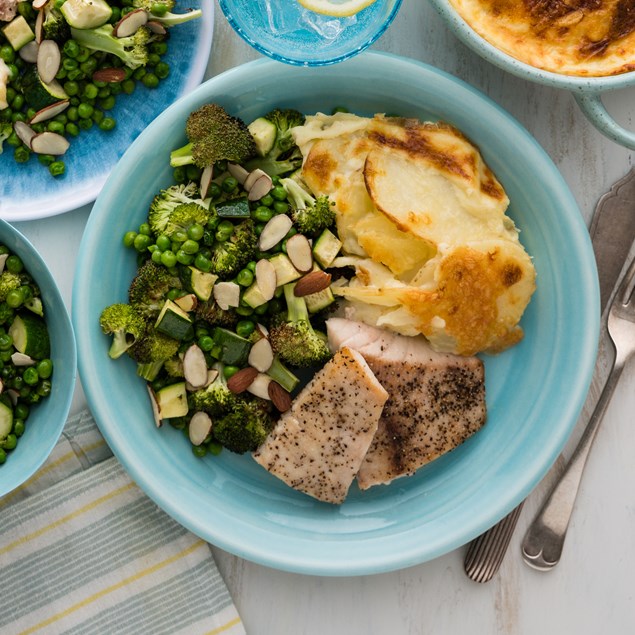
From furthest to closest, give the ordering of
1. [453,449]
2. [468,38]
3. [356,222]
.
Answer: [453,449]
[356,222]
[468,38]

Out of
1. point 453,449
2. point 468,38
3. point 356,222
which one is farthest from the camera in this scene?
point 453,449

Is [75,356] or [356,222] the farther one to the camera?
[356,222]

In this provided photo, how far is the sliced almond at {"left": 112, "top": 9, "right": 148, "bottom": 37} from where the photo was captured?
311 cm

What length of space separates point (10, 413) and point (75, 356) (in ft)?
1.26

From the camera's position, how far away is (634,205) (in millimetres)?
3256

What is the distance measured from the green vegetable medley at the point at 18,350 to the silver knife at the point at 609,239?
6.55 ft

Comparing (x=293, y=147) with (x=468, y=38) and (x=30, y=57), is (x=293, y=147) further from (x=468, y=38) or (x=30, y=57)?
(x=30, y=57)

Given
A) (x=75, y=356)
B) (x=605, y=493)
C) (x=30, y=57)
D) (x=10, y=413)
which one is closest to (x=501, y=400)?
(x=605, y=493)

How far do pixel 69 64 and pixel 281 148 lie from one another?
965mm

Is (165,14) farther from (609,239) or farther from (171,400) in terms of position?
(609,239)

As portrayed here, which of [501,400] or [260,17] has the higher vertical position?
[260,17]

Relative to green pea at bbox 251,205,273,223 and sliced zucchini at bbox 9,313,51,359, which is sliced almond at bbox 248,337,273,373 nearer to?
green pea at bbox 251,205,273,223

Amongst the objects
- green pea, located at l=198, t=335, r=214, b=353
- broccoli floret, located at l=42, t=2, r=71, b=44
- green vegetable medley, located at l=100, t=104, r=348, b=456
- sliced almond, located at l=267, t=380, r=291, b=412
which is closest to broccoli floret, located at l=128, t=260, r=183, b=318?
green vegetable medley, located at l=100, t=104, r=348, b=456

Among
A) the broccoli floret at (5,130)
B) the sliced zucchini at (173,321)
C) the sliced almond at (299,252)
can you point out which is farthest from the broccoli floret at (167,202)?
the broccoli floret at (5,130)
